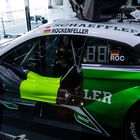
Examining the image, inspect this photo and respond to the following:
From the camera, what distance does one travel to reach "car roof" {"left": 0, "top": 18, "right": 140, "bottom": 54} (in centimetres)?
322

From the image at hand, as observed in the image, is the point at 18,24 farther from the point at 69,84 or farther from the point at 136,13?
the point at 69,84

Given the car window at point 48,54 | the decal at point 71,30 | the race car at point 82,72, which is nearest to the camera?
the race car at point 82,72

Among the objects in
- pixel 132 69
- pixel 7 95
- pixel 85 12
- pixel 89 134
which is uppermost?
pixel 85 12

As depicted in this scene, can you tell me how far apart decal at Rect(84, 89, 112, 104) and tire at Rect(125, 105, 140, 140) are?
0.90 feet

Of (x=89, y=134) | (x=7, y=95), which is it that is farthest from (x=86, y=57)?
(x=7, y=95)

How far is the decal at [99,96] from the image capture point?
328 cm

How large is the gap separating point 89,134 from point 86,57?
96 cm

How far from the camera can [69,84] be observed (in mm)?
3533

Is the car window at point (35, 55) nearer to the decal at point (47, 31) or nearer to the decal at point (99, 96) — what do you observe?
the decal at point (47, 31)

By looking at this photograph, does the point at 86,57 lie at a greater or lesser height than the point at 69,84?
greater

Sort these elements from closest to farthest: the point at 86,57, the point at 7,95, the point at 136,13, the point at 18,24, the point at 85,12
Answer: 1. the point at 86,57
2. the point at 85,12
3. the point at 7,95
4. the point at 136,13
5. the point at 18,24

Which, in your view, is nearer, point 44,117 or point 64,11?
point 44,117

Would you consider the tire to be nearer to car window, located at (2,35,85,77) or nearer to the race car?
the race car

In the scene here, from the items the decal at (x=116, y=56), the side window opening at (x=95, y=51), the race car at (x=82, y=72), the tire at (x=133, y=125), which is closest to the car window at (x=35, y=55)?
the race car at (x=82, y=72)
